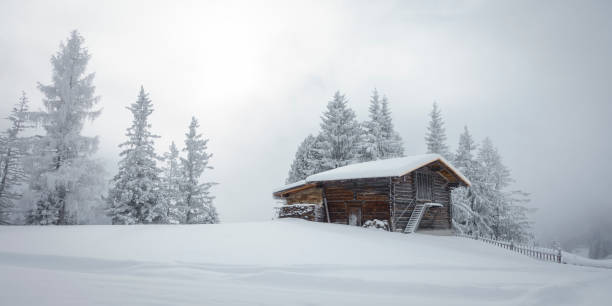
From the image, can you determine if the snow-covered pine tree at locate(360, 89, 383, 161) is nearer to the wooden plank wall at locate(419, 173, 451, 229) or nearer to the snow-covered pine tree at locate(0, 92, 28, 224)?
the wooden plank wall at locate(419, 173, 451, 229)

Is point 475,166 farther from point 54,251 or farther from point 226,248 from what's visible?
point 54,251

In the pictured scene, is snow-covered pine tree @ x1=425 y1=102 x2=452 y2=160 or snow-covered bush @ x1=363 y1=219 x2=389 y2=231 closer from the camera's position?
snow-covered bush @ x1=363 y1=219 x2=389 y2=231

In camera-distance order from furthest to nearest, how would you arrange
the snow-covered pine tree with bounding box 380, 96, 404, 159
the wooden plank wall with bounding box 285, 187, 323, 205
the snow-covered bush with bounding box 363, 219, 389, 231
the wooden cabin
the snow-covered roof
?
the snow-covered pine tree with bounding box 380, 96, 404, 159 → the wooden plank wall with bounding box 285, 187, 323, 205 → the wooden cabin → the snow-covered bush with bounding box 363, 219, 389, 231 → the snow-covered roof

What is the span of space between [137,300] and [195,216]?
25.3 metres

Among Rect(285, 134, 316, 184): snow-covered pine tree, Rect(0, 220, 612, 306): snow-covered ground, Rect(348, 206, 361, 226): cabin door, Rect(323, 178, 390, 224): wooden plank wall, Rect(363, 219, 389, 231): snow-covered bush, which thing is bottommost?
Rect(0, 220, 612, 306): snow-covered ground

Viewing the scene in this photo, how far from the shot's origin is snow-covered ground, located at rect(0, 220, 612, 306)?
623 cm

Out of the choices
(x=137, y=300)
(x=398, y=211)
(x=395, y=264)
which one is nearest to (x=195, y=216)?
(x=398, y=211)

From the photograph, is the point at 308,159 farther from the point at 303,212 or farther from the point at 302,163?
the point at 303,212

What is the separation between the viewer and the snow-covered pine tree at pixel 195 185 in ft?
97.0

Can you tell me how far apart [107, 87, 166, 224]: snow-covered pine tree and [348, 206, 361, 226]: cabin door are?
14440 mm

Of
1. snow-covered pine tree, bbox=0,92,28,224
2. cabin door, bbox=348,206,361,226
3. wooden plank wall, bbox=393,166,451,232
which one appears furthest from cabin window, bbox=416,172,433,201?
snow-covered pine tree, bbox=0,92,28,224

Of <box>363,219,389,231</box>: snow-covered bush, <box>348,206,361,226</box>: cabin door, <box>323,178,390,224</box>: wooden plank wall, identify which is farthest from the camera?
<box>348,206,361,226</box>: cabin door

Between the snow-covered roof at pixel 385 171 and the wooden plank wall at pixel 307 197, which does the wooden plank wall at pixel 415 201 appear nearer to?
the snow-covered roof at pixel 385 171

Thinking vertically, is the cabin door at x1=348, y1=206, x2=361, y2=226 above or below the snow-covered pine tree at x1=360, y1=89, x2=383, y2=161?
below
